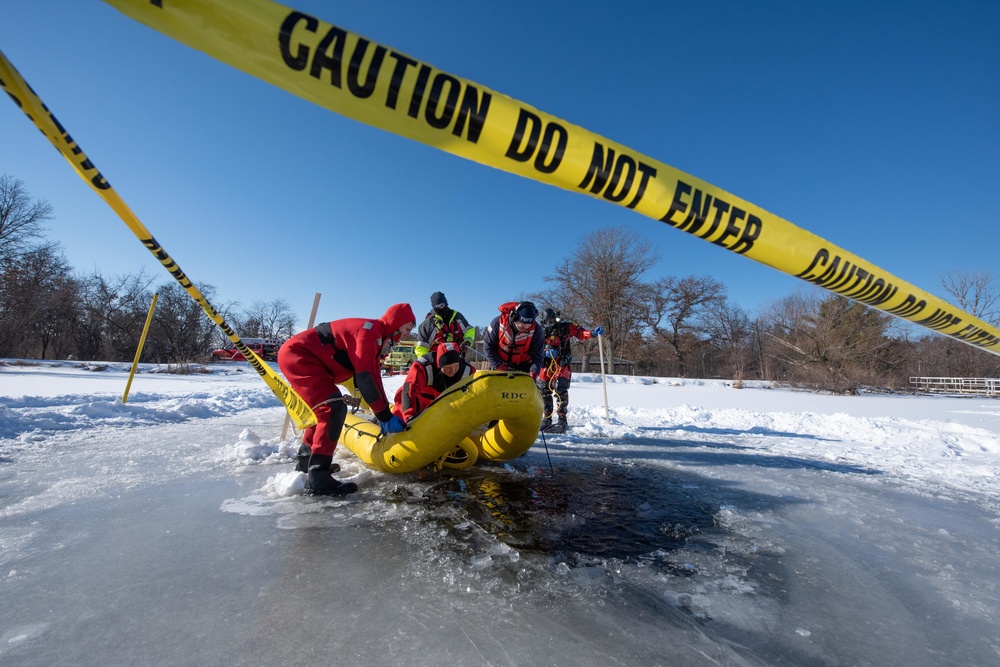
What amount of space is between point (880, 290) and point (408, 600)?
8.46ft

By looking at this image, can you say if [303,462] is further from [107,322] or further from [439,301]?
[107,322]

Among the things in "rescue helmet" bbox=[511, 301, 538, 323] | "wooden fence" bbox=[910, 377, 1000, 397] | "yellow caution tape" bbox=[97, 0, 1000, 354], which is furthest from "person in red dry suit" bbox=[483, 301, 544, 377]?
"wooden fence" bbox=[910, 377, 1000, 397]

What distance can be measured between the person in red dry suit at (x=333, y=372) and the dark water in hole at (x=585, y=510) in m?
0.83

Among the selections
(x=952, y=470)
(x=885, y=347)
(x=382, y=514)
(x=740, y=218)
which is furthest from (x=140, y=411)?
(x=885, y=347)

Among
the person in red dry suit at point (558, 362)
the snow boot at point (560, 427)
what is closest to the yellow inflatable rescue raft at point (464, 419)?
the snow boot at point (560, 427)

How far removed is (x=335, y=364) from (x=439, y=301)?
2778 mm

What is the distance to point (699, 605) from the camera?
66.9 inches

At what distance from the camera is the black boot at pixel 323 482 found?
3170 mm

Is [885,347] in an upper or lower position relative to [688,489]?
upper

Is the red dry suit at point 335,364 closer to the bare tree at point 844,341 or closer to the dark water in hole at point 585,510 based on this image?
the dark water in hole at point 585,510

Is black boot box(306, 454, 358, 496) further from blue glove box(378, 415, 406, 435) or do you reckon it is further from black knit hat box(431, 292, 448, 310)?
black knit hat box(431, 292, 448, 310)

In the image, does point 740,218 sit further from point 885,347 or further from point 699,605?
point 885,347

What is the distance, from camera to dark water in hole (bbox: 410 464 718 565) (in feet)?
7.55

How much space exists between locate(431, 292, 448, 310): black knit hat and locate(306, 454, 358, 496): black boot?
11.0 feet
